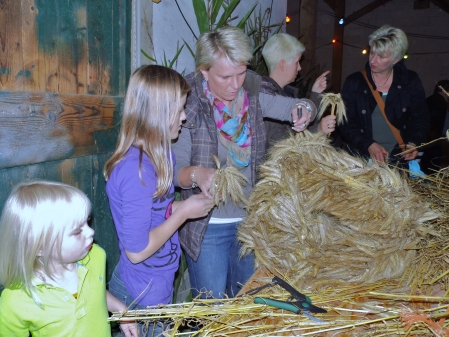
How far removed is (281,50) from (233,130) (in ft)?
3.74

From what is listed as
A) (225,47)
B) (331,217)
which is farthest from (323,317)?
(225,47)

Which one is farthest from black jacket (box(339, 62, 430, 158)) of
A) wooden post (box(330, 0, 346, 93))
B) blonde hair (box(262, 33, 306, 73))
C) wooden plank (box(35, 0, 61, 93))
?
wooden post (box(330, 0, 346, 93))

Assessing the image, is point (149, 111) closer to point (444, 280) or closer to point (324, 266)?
point (324, 266)

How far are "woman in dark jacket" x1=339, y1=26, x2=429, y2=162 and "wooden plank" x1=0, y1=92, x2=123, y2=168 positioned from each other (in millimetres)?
1679

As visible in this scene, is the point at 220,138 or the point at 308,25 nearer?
the point at 220,138

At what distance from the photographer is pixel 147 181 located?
1.48 meters

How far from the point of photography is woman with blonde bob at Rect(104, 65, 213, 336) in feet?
4.77

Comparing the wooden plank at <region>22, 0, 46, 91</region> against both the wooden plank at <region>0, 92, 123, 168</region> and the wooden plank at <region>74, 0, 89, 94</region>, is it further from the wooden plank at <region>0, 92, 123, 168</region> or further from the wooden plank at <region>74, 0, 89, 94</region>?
the wooden plank at <region>74, 0, 89, 94</region>

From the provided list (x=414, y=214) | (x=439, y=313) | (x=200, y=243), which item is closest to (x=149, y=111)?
(x=200, y=243)

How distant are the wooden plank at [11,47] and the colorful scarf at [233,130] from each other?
777 millimetres

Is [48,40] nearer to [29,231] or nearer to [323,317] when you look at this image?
[29,231]

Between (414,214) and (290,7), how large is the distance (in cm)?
1346

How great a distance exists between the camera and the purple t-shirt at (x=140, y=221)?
144cm

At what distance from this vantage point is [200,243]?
6.15 feet
